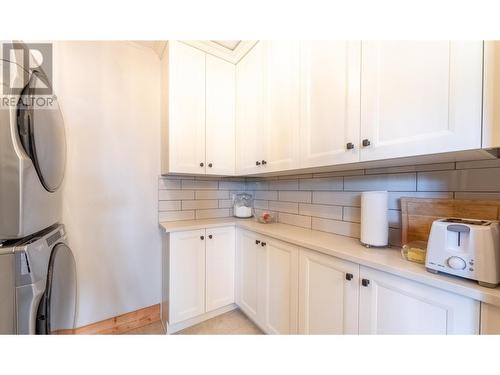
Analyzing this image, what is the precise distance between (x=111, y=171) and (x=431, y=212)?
79.5 inches

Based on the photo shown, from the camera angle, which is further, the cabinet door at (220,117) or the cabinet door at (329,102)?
the cabinet door at (220,117)

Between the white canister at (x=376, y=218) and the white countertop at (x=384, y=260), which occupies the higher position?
the white canister at (x=376, y=218)

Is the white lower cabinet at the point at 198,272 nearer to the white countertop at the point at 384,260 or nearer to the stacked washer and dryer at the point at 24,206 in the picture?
the white countertop at the point at 384,260

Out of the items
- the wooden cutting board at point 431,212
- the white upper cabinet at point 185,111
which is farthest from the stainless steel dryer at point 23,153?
the wooden cutting board at point 431,212

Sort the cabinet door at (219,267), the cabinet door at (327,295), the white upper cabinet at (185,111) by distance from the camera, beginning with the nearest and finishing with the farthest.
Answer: the cabinet door at (327,295)
the white upper cabinet at (185,111)
the cabinet door at (219,267)

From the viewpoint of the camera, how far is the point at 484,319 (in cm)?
57

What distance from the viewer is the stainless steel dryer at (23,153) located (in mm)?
651

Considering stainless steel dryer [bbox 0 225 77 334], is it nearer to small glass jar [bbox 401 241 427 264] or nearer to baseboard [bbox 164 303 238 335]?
baseboard [bbox 164 303 238 335]

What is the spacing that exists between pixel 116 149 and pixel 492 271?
207 cm

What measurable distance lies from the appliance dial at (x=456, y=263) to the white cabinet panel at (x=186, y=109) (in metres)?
1.48

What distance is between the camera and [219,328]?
154 cm

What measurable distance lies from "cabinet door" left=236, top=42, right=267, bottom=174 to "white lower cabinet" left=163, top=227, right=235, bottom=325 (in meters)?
0.63
